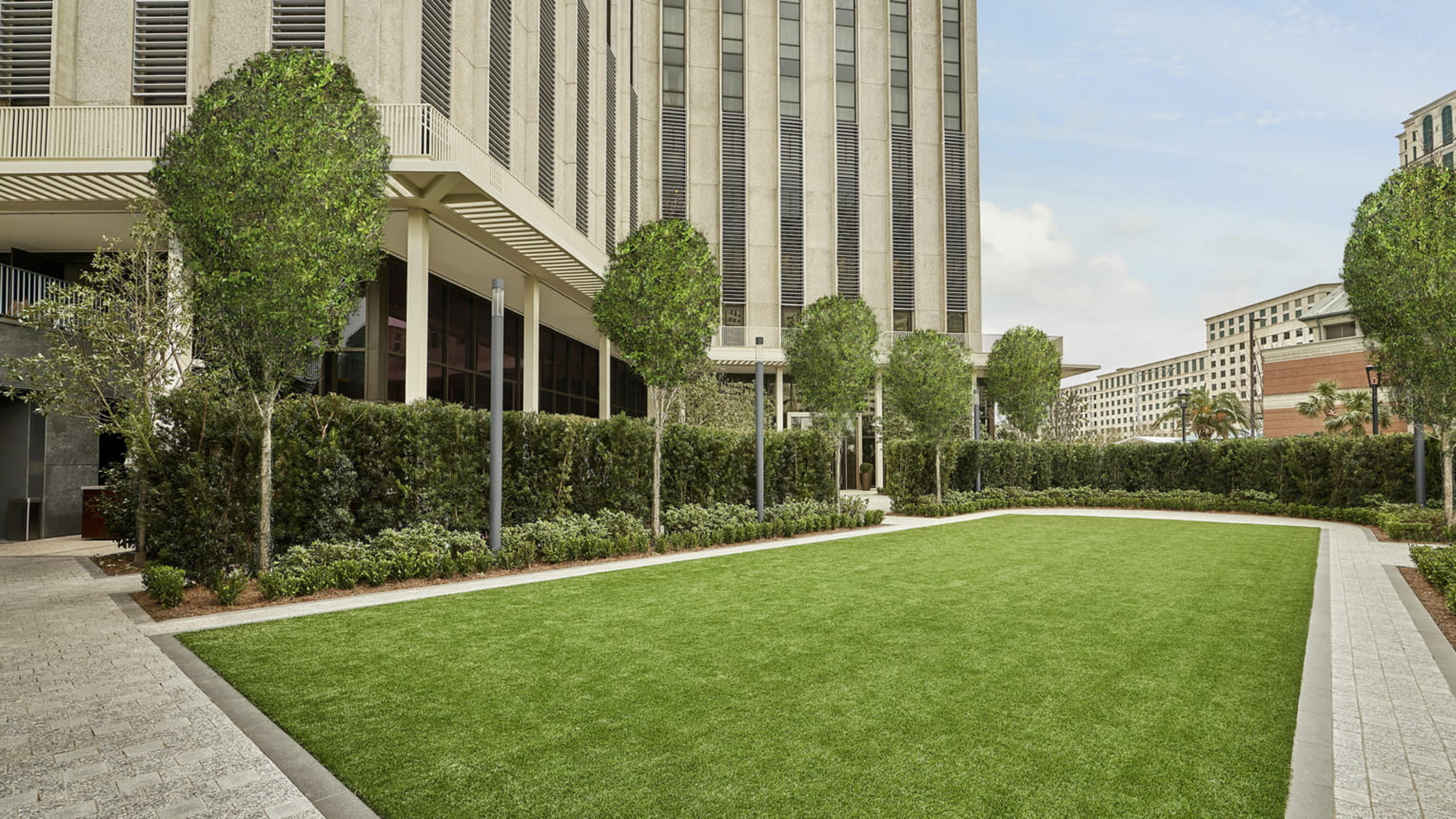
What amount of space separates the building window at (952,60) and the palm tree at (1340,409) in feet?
74.5

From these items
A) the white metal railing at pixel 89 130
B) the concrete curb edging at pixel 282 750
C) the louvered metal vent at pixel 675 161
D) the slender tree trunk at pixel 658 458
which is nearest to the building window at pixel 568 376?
the louvered metal vent at pixel 675 161

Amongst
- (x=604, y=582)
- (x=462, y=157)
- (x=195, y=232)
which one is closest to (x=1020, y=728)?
(x=604, y=582)

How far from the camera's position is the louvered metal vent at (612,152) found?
1149 inches

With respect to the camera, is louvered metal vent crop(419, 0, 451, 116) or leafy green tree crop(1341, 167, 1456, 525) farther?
louvered metal vent crop(419, 0, 451, 116)

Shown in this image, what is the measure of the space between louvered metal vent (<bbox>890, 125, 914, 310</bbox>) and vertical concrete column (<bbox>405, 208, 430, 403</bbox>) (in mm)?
28776

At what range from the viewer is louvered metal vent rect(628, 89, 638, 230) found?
34.7 m

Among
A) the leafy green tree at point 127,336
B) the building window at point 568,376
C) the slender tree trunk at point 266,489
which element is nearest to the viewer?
the slender tree trunk at point 266,489

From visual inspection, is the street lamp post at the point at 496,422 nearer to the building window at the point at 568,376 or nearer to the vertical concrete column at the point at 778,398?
the building window at the point at 568,376

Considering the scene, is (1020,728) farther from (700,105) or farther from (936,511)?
(700,105)

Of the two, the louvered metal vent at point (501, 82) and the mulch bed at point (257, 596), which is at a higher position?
the louvered metal vent at point (501, 82)

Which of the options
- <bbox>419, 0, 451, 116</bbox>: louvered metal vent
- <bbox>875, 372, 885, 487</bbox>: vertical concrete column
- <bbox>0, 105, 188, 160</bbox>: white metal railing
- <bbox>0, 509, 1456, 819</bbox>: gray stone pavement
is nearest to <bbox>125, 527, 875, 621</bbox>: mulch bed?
<bbox>0, 509, 1456, 819</bbox>: gray stone pavement

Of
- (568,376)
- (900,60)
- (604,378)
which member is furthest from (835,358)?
(900,60)

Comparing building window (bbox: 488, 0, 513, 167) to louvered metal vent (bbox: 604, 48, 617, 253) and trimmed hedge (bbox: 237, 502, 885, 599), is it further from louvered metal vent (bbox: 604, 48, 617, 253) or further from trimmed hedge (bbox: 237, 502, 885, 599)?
trimmed hedge (bbox: 237, 502, 885, 599)

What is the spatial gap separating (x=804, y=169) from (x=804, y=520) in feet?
90.7
